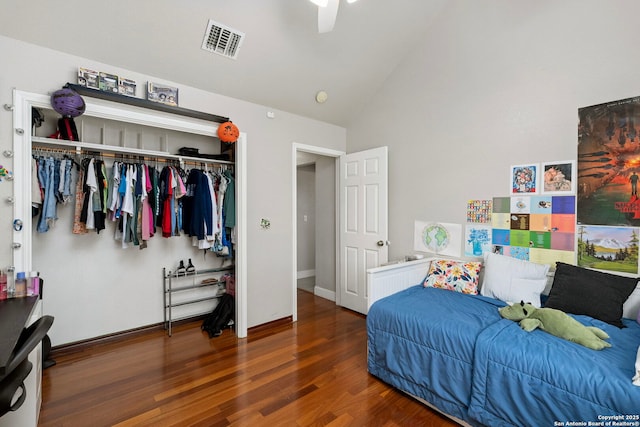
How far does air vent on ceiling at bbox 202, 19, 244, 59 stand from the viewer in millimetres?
2473

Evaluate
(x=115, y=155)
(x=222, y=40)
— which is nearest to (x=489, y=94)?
(x=222, y=40)

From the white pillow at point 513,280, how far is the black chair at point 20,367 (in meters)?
2.91

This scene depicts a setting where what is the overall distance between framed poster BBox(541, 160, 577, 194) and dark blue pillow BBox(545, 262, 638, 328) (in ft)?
1.93

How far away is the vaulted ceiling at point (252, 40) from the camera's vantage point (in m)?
2.15

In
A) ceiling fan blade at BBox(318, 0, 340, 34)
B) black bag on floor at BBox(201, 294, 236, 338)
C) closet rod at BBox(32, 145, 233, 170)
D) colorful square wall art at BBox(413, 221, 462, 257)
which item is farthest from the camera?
black bag on floor at BBox(201, 294, 236, 338)

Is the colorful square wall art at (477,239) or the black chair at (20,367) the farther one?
the colorful square wall art at (477,239)

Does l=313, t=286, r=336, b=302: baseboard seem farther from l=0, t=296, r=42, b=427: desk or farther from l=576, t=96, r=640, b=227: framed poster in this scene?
l=0, t=296, r=42, b=427: desk

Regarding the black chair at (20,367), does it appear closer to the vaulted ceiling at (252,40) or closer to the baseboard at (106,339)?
the baseboard at (106,339)

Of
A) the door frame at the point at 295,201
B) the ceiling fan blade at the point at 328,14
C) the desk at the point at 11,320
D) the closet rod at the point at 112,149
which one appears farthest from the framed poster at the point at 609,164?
the desk at the point at 11,320

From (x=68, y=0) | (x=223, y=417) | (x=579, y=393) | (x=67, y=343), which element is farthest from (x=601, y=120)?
(x=67, y=343)

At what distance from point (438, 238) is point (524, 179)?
94cm

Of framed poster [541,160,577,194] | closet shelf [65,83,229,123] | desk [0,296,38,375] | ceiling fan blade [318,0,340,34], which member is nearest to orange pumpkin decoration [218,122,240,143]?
closet shelf [65,83,229,123]

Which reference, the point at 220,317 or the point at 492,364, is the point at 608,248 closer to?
the point at 492,364

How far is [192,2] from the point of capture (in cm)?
226
